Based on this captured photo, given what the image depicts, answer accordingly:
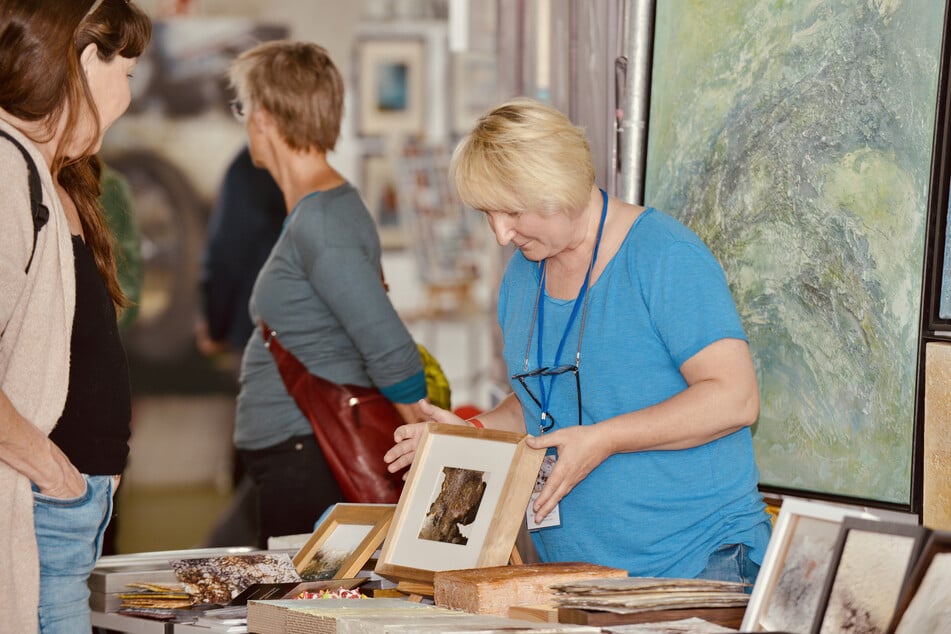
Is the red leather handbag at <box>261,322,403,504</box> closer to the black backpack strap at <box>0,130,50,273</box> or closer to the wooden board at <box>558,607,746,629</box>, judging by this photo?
the black backpack strap at <box>0,130,50,273</box>

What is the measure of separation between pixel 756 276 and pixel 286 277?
112cm

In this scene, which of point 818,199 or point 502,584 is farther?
point 818,199

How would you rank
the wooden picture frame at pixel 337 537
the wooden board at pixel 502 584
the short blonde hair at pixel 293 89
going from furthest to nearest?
the short blonde hair at pixel 293 89 < the wooden picture frame at pixel 337 537 < the wooden board at pixel 502 584

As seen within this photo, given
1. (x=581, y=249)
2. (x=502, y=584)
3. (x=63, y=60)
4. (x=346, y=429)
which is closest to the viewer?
(x=502, y=584)

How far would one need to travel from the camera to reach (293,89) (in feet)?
9.41

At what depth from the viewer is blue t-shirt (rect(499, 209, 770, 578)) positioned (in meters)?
1.80

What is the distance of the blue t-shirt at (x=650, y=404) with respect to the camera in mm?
1798

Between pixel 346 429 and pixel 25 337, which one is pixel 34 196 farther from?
pixel 346 429

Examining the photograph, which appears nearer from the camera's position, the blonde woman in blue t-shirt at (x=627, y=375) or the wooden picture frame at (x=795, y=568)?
the wooden picture frame at (x=795, y=568)

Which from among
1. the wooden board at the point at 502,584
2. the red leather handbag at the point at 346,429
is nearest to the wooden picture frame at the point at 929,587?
the wooden board at the point at 502,584

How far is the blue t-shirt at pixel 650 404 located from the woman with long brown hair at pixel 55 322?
73cm

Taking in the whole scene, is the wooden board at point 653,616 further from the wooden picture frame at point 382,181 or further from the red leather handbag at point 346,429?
the wooden picture frame at point 382,181

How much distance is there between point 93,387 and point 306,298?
41.0 inches

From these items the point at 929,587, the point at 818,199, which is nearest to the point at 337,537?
the point at 818,199
